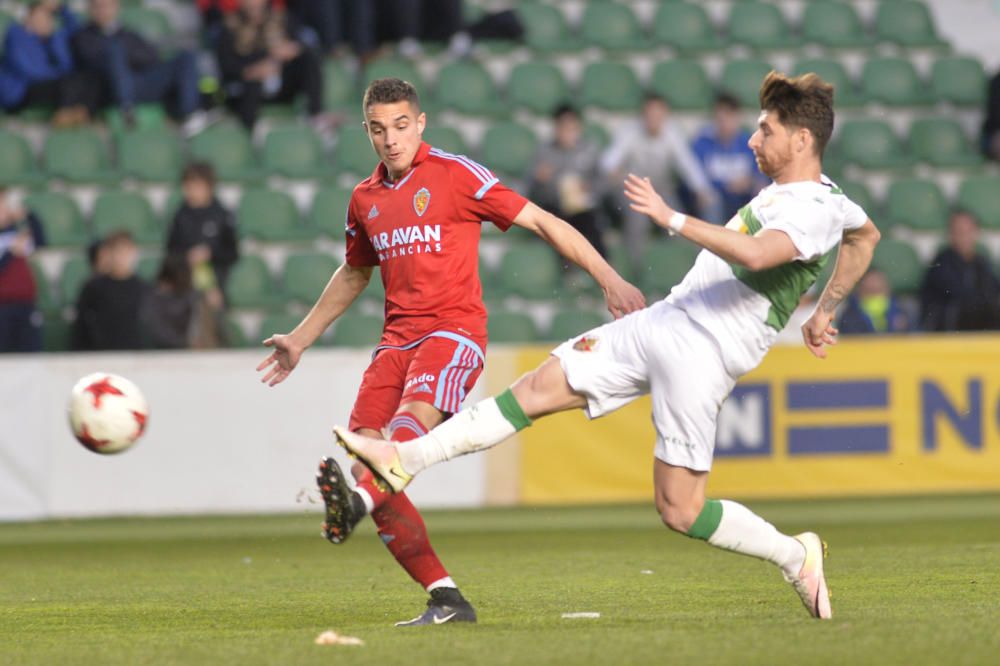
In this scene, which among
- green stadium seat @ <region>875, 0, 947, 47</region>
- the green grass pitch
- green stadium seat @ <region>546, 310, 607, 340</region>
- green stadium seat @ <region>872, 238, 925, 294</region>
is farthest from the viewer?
green stadium seat @ <region>875, 0, 947, 47</region>

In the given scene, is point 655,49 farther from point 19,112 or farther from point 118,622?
point 118,622

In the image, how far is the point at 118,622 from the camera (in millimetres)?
6285

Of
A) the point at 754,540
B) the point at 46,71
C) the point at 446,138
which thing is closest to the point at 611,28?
the point at 446,138

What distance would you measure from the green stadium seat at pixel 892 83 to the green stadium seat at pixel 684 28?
5.22 feet

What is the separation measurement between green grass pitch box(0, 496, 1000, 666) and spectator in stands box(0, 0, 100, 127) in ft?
15.2

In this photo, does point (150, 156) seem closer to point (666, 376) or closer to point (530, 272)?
point (530, 272)

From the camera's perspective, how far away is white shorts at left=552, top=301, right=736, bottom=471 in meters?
5.62

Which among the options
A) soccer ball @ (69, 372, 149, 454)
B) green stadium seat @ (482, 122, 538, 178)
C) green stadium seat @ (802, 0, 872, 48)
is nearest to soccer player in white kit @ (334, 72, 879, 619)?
soccer ball @ (69, 372, 149, 454)

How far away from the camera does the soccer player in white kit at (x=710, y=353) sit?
18.4 feet

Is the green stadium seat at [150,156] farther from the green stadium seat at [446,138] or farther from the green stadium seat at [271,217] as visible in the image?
the green stadium seat at [446,138]

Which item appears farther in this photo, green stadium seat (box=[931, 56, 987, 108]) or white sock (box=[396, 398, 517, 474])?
green stadium seat (box=[931, 56, 987, 108])

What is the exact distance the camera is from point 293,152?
1525 centimetres

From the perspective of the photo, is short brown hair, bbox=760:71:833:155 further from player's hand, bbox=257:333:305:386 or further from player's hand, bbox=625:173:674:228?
player's hand, bbox=257:333:305:386

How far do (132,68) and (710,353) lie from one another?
10584mm
